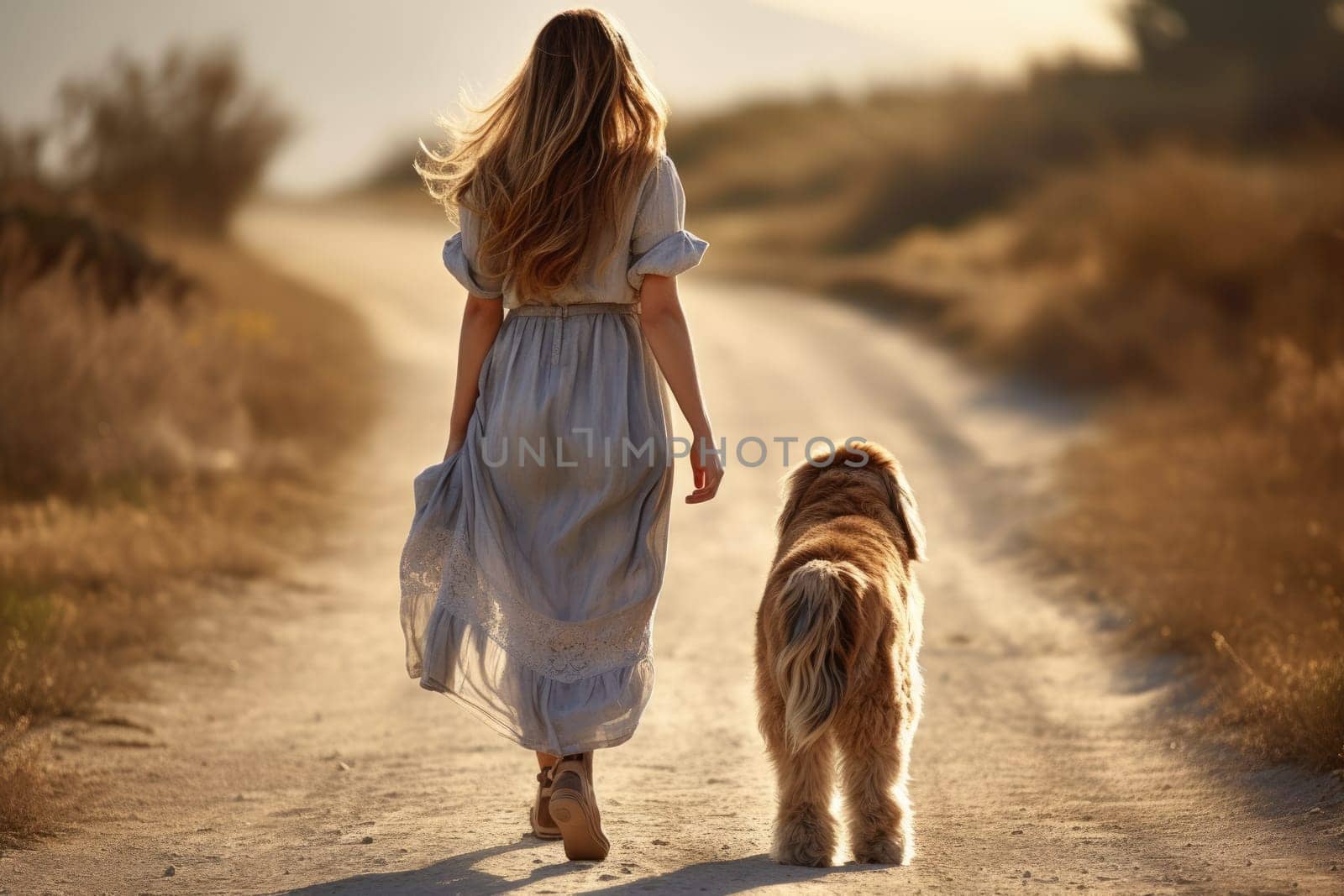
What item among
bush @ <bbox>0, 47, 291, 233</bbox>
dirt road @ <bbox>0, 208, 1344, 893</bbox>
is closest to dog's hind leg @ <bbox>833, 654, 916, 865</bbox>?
dirt road @ <bbox>0, 208, 1344, 893</bbox>

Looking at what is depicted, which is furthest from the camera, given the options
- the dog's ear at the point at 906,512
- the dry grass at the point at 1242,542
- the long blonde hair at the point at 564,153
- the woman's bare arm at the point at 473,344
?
the dry grass at the point at 1242,542

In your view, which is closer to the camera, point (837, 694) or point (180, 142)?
point (837, 694)

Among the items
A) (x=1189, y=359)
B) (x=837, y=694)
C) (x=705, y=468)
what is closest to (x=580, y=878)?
(x=837, y=694)

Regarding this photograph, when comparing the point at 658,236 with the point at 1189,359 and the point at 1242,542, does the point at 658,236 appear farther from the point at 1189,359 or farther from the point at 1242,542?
the point at 1189,359

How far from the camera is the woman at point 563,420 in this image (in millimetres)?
4055

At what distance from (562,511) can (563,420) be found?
27 cm

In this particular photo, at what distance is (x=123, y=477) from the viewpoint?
926cm

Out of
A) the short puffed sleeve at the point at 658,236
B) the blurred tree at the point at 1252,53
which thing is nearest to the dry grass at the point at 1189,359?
the short puffed sleeve at the point at 658,236

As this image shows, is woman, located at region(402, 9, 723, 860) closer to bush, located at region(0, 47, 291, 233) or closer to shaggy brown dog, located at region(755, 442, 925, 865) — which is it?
shaggy brown dog, located at region(755, 442, 925, 865)

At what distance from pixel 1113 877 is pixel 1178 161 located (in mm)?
13962

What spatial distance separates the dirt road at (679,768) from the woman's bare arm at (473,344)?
1.33 meters

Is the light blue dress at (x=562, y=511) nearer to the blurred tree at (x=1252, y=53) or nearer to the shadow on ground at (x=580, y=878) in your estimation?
the shadow on ground at (x=580, y=878)

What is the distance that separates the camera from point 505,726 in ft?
13.8

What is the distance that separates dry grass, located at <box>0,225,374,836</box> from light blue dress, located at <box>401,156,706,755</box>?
1.73 m
